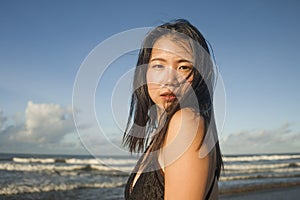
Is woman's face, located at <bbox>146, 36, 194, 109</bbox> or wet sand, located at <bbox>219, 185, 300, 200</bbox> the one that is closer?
woman's face, located at <bbox>146, 36, 194, 109</bbox>

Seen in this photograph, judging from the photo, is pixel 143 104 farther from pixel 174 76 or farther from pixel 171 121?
pixel 171 121

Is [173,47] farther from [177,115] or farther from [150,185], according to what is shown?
[150,185]

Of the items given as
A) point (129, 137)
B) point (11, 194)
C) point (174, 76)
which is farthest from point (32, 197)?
point (174, 76)

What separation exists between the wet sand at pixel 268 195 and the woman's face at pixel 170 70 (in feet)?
33.8

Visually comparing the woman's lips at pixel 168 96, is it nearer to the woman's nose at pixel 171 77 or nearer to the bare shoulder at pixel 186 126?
the woman's nose at pixel 171 77

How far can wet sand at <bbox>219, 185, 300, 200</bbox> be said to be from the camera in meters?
11.6

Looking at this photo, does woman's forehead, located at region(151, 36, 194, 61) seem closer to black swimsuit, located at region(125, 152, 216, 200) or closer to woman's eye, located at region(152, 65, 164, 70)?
woman's eye, located at region(152, 65, 164, 70)

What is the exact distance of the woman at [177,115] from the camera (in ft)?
4.04

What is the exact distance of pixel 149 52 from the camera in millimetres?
1815

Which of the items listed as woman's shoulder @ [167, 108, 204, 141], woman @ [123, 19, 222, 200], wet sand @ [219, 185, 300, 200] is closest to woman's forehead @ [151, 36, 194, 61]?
woman @ [123, 19, 222, 200]

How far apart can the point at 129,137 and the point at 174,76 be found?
806mm

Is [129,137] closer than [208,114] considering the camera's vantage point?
No

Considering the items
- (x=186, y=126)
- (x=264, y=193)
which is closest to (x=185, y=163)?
(x=186, y=126)

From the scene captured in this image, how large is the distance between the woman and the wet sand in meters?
10.2
